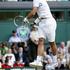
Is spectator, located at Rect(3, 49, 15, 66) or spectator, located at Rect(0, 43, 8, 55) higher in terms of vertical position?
spectator, located at Rect(0, 43, 8, 55)

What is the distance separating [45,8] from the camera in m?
8.47

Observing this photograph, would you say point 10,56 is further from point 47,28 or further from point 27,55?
point 47,28

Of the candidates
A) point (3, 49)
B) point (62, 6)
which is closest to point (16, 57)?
point (3, 49)

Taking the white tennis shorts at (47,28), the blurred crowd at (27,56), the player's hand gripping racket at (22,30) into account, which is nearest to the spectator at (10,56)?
the blurred crowd at (27,56)

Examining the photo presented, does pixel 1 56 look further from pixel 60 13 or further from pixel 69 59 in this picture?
pixel 60 13

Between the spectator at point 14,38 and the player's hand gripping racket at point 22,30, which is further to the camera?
the spectator at point 14,38

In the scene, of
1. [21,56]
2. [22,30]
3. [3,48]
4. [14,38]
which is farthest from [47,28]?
[14,38]

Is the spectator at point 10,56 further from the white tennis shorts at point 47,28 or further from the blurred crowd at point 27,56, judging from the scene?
the white tennis shorts at point 47,28

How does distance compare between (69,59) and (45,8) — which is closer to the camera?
(45,8)

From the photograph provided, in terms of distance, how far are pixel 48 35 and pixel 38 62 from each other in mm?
567

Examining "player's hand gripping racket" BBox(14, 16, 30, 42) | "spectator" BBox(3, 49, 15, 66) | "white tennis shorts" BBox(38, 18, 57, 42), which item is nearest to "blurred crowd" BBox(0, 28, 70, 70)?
"spectator" BBox(3, 49, 15, 66)

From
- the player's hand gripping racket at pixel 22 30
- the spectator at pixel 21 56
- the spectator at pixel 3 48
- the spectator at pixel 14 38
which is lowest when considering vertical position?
the spectator at pixel 21 56

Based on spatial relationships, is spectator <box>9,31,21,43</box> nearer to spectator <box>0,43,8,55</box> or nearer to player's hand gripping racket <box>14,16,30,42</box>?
player's hand gripping racket <box>14,16,30,42</box>

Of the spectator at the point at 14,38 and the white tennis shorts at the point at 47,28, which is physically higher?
the white tennis shorts at the point at 47,28
